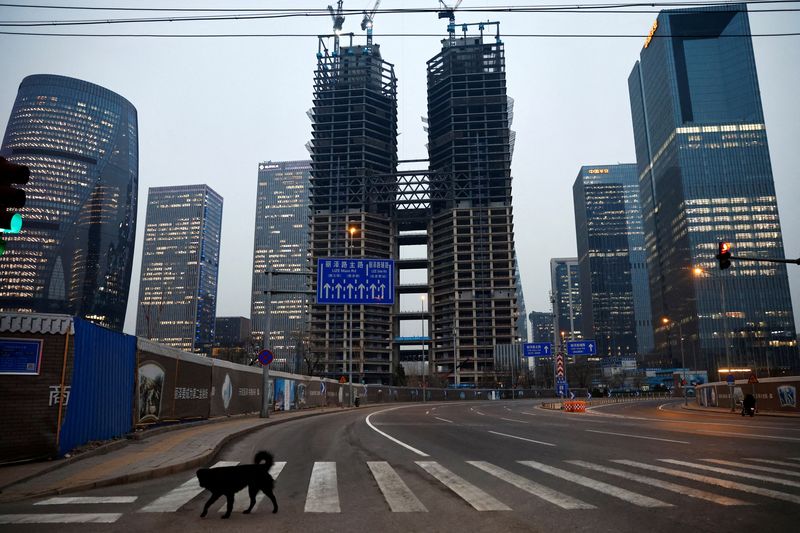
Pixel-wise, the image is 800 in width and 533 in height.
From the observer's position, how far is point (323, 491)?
8.41m

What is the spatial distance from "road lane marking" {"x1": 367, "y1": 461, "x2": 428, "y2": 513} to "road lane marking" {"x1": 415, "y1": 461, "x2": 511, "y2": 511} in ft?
2.29

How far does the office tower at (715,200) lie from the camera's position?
153750 mm

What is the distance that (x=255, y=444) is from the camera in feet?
53.3

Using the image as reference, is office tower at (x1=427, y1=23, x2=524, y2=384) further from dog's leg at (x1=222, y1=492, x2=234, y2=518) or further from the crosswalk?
dog's leg at (x1=222, y1=492, x2=234, y2=518)

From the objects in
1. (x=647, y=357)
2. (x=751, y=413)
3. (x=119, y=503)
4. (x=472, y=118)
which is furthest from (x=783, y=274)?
(x=119, y=503)

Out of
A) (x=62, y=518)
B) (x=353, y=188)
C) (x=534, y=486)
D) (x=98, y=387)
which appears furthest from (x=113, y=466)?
(x=353, y=188)

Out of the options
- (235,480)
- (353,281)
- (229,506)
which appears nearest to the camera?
(229,506)

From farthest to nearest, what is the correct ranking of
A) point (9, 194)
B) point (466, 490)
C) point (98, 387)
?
point (98, 387) < point (466, 490) < point (9, 194)

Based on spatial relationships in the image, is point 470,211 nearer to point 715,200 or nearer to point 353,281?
point 715,200

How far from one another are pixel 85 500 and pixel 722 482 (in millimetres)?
9962

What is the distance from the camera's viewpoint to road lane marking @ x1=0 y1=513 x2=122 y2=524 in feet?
20.9

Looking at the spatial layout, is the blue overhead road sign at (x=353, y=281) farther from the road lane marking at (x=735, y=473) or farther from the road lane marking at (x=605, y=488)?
the road lane marking at (x=735, y=473)

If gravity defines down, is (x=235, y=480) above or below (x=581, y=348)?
below

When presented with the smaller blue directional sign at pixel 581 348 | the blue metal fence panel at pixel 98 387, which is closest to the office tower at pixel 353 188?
the smaller blue directional sign at pixel 581 348
